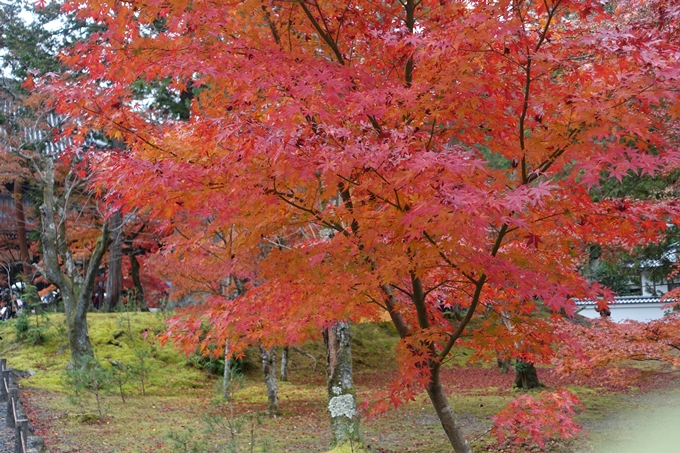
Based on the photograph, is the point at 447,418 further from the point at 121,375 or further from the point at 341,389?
the point at 121,375

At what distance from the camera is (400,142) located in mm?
3502

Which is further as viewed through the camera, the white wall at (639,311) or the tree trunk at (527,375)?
the white wall at (639,311)

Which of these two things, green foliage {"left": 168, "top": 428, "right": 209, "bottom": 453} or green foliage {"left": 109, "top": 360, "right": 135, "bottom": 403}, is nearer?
green foliage {"left": 168, "top": 428, "right": 209, "bottom": 453}

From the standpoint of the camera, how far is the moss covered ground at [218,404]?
870 cm

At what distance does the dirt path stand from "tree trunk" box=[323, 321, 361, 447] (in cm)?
346

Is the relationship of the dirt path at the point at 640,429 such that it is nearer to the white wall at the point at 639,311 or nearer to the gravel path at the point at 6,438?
the gravel path at the point at 6,438

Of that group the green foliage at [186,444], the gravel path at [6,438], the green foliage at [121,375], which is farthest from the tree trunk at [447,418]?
the green foliage at [121,375]

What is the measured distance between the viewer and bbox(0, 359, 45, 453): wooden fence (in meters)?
6.23

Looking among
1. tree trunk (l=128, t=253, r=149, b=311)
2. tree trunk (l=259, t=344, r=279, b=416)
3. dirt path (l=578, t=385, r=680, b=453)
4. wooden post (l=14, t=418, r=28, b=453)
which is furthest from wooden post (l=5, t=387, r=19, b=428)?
tree trunk (l=128, t=253, r=149, b=311)

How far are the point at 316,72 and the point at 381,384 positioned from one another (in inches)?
577

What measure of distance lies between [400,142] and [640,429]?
8458 millimetres

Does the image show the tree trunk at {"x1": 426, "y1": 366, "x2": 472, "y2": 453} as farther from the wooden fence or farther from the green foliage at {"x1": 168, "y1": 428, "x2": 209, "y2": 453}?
the wooden fence

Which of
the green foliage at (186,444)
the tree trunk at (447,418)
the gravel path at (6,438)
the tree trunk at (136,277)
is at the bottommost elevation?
the gravel path at (6,438)

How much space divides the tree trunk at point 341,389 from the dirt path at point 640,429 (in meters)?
3.46
